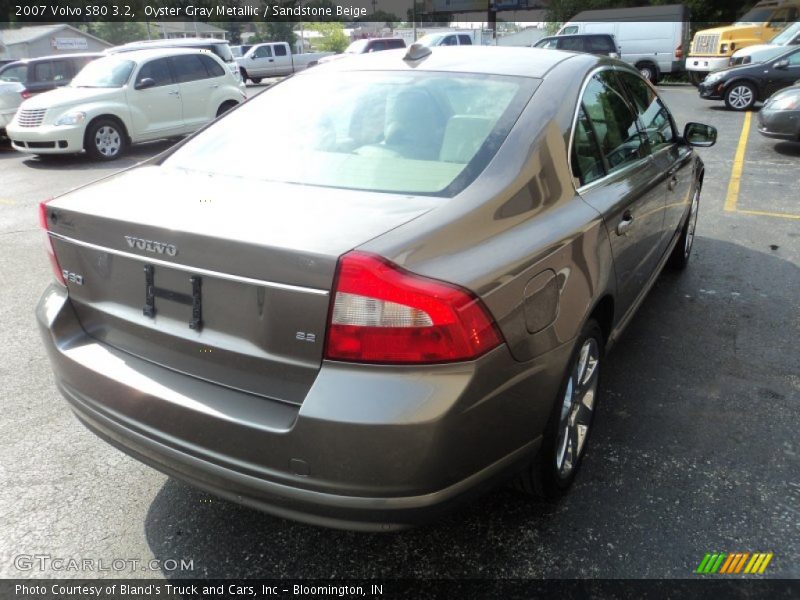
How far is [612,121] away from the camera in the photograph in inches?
124

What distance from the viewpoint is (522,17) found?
4934cm

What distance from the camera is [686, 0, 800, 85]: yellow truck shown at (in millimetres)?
19172

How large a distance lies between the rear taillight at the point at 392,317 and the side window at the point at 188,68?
11301 mm

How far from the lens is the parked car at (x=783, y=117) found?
9.43m

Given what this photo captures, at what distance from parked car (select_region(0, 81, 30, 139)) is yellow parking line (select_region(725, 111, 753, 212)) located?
40.9 feet

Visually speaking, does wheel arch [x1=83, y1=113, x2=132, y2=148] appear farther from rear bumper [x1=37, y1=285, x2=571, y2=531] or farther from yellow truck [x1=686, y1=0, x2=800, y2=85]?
yellow truck [x1=686, y1=0, x2=800, y2=85]

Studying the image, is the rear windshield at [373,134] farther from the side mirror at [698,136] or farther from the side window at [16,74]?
the side window at [16,74]

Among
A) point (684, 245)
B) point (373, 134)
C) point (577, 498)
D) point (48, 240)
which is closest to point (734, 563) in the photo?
point (577, 498)

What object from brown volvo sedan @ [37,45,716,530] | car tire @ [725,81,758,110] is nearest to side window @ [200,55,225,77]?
brown volvo sedan @ [37,45,716,530]

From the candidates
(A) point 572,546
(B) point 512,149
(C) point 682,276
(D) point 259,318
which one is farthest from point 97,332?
(C) point 682,276

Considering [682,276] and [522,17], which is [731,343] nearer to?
[682,276]

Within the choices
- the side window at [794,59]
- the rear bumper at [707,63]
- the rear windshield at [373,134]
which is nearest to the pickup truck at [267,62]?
the rear bumper at [707,63]

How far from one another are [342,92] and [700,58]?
65.2 ft

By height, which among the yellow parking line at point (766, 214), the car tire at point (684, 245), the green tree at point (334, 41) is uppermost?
the green tree at point (334, 41)
